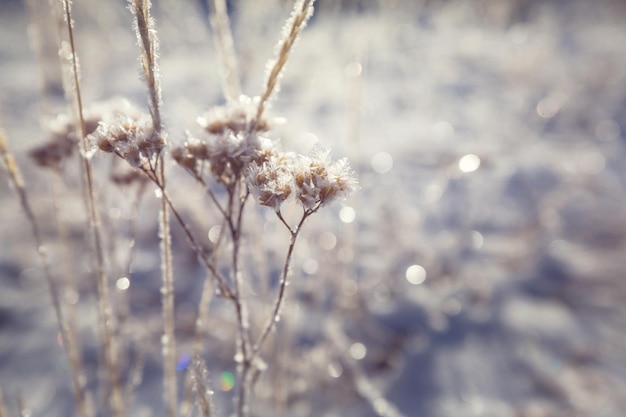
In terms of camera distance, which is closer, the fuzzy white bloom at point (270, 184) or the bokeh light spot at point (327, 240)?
the fuzzy white bloom at point (270, 184)

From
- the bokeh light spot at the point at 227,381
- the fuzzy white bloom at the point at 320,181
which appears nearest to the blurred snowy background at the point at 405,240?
the bokeh light spot at the point at 227,381

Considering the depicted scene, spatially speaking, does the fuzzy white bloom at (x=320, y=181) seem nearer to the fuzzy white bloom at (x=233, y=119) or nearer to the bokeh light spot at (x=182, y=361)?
the fuzzy white bloom at (x=233, y=119)

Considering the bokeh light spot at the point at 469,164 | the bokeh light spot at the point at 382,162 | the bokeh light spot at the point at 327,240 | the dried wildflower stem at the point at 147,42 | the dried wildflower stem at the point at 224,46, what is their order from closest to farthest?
1. the dried wildflower stem at the point at 147,42
2. the dried wildflower stem at the point at 224,46
3. the bokeh light spot at the point at 469,164
4. the bokeh light spot at the point at 327,240
5. the bokeh light spot at the point at 382,162

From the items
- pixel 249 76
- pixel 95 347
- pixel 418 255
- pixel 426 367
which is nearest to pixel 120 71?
pixel 249 76

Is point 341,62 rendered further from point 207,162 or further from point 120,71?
point 207,162

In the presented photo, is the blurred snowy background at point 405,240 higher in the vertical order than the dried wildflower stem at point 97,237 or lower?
higher

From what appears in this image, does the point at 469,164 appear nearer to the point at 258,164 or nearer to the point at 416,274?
the point at 416,274
